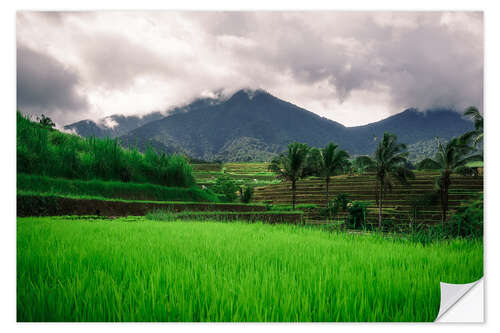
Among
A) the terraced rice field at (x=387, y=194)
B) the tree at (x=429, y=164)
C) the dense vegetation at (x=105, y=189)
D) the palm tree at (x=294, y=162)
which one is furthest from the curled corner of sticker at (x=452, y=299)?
the palm tree at (x=294, y=162)

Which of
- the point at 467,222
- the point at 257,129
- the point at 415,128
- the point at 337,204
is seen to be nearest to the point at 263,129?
the point at 257,129

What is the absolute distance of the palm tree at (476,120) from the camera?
2.82 metres

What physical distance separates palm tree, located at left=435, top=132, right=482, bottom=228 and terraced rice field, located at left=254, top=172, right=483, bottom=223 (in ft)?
0.36

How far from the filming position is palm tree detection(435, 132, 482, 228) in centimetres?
302

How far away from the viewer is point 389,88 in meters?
3.58

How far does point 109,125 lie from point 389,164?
A: 574cm

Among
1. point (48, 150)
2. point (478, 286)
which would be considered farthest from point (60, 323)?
point (48, 150)

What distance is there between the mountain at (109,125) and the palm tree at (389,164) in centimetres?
385

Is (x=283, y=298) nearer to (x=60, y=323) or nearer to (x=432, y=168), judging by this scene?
(x=60, y=323)

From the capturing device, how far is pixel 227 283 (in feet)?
5.27

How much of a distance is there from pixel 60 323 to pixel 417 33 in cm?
413

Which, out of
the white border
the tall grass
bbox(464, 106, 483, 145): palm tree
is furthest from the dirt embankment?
bbox(464, 106, 483, 145): palm tree

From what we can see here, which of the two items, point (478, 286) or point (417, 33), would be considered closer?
point (478, 286)
